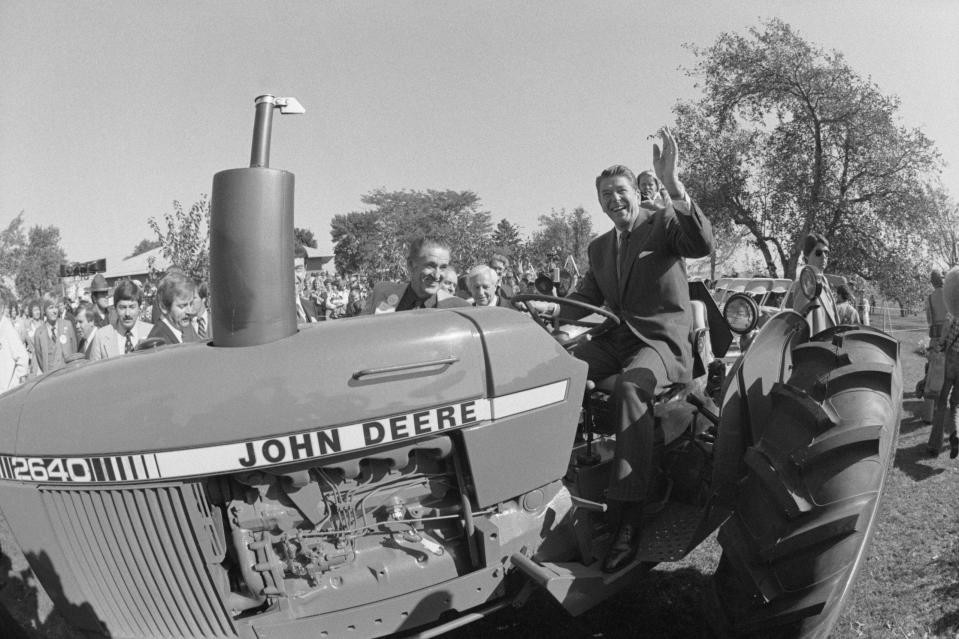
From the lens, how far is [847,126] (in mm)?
19688

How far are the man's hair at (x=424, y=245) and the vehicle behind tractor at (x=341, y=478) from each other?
47.9 inches

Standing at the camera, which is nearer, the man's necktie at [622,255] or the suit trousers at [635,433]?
the suit trousers at [635,433]

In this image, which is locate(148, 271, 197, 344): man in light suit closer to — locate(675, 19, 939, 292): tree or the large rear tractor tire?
the large rear tractor tire

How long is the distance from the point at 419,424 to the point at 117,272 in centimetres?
5927

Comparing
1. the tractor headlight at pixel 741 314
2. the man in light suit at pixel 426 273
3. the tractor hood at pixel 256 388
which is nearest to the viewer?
the tractor hood at pixel 256 388

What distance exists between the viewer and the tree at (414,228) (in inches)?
1393

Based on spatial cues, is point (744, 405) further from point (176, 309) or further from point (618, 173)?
point (176, 309)

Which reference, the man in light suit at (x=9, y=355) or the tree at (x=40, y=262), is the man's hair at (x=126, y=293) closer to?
→ the man in light suit at (x=9, y=355)

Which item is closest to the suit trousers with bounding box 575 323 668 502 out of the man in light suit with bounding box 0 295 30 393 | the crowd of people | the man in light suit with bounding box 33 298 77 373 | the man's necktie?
the man's necktie

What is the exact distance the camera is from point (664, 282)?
3.07m

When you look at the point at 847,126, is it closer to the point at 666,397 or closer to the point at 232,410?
the point at 666,397

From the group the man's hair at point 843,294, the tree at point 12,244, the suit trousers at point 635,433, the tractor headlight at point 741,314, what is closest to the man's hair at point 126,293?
the suit trousers at point 635,433

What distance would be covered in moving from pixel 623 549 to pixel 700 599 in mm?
909

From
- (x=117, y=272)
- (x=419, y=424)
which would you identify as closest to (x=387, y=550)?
(x=419, y=424)
